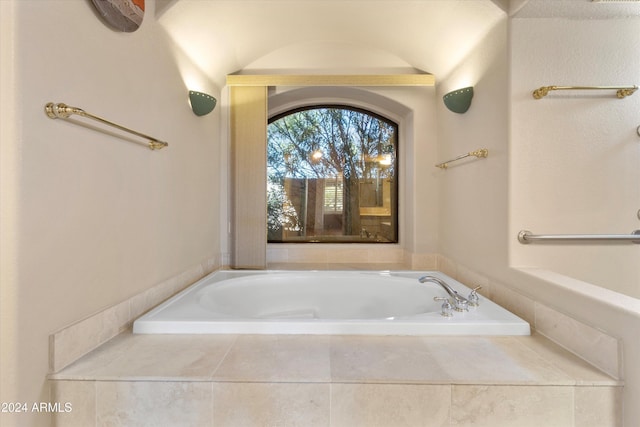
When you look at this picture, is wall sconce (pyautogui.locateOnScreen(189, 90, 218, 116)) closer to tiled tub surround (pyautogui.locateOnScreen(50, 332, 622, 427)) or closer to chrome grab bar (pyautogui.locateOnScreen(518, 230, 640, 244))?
tiled tub surround (pyautogui.locateOnScreen(50, 332, 622, 427))

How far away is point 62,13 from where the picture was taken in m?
0.93

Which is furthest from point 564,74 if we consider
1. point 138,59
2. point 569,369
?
point 138,59

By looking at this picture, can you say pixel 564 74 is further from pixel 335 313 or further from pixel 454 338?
pixel 335 313

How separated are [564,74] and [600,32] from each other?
0.24 meters

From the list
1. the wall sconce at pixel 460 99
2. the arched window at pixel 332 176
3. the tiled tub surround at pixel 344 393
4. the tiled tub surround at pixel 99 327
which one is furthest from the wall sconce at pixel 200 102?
the wall sconce at pixel 460 99

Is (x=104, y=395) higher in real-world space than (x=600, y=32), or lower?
lower

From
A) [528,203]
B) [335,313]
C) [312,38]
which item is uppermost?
[312,38]

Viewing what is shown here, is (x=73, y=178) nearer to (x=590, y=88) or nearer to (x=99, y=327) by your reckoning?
(x=99, y=327)

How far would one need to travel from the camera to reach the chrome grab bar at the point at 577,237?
130cm

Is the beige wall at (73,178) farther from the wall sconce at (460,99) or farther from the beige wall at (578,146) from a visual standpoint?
the beige wall at (578,146)

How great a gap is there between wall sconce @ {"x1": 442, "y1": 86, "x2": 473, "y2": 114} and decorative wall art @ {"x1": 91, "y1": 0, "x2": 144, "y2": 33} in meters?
1.61

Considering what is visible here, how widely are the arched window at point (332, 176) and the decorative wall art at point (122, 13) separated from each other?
153 cm

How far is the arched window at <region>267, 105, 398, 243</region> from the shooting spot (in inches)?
106

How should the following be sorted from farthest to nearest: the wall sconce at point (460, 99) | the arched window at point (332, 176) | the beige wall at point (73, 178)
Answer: the arched window at point (332, 176) → the wall sconce at point (460, 99) → the beige wall at point (73, 178)
